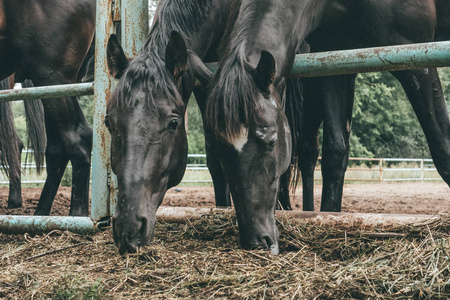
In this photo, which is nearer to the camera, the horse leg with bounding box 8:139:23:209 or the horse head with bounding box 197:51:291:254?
the horse head with bounding box 197:51:291:254

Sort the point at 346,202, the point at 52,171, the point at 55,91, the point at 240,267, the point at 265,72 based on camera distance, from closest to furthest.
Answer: the point at 240,267, the point at 265,72, the point at 55,91, the point at 52,171, the point at 346,202

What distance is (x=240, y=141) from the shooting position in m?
2.03

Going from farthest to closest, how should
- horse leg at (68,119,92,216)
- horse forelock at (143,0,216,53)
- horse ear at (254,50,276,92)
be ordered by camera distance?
horse leg at (68,119,92,216) < horse forelock at (143,0,216,53) < horse ear at (254,50,276,92)

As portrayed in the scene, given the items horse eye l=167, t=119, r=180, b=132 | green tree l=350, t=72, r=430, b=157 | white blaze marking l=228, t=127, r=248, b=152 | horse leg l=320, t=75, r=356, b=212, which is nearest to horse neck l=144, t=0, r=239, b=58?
horse eye l=167, t=119, r=180, b=132

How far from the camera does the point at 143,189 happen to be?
6.69 ft

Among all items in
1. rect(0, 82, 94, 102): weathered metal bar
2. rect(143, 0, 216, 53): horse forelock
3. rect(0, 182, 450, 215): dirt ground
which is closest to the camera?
rect(143, 0, 216, 53): horse forelock

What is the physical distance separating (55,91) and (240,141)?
1.52m

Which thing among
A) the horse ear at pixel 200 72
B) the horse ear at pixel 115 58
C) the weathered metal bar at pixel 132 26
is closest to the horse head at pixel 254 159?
the horse ear at pixel 200 72

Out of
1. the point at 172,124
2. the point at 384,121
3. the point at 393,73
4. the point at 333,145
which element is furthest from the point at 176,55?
the point at 384,121

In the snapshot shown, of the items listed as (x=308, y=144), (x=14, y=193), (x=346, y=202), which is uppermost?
(x=308, y=144)

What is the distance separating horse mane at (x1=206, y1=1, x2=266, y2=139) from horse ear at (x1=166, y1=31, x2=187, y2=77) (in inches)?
8.2

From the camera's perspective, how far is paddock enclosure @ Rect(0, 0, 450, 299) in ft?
5.32

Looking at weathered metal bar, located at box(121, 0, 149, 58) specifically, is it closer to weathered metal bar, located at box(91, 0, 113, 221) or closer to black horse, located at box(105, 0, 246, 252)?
weathered metal bar, located at box(91, 0, 113, 221)

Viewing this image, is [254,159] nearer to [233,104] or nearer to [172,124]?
[233,104]
